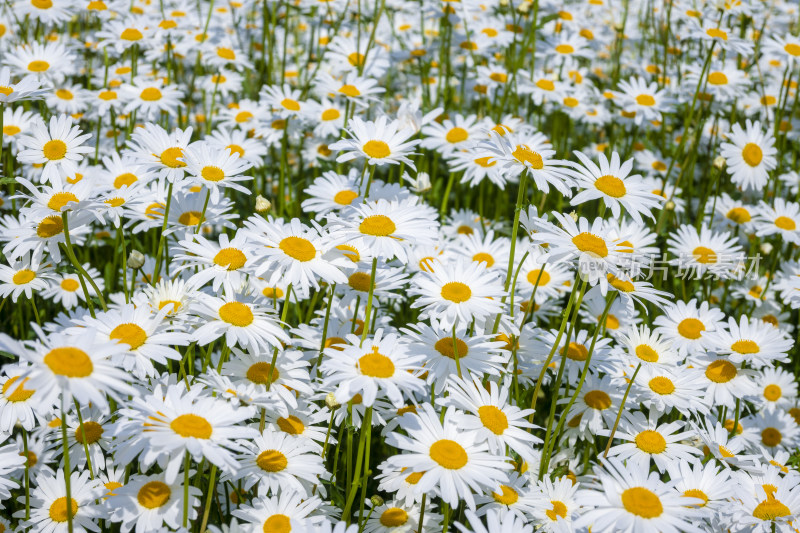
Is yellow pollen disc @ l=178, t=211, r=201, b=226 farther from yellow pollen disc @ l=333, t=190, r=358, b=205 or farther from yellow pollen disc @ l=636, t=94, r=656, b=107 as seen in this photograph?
yellow pollen disc @ l=636, t=94, r=656, b=107

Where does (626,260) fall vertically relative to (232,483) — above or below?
above

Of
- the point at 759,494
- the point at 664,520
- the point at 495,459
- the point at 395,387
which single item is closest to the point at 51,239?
the point at 395,387

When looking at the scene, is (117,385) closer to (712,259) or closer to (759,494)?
(759,494)

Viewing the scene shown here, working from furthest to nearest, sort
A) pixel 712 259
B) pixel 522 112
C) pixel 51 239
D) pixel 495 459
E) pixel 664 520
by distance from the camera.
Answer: pixel 522 112, pixel 712 259, pixel 51 239, pixel 495 459, pixel 664 520

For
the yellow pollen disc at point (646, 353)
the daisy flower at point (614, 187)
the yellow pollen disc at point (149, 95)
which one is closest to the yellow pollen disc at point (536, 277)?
the yellow pollen disc at point (646, 353)

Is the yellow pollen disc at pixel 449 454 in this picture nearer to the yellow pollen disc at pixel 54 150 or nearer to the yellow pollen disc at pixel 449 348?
the yellow pollen disc at pixel 449 348

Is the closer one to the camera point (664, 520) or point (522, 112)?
point (664, 520)

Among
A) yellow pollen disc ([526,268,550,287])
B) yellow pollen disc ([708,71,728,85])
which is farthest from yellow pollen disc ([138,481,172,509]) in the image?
yellow pollen disc ([708,71,728,85])

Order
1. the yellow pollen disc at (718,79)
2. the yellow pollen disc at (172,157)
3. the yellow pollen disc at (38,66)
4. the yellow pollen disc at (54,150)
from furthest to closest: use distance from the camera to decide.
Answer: the yellow pollen disc at (718,79)
the yellow pollen disc at (38,66)
the yellow pollen disc at (54,150)
the yellow pollen disc at (172,157)
